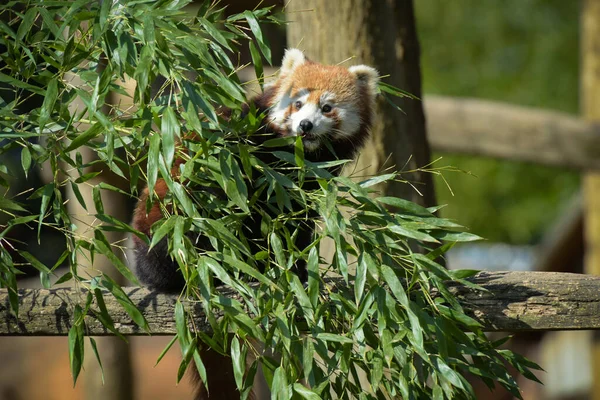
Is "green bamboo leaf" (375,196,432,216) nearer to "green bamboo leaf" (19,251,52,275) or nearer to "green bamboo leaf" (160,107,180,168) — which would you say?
"green bamboo leaf" (160,107,180,168)

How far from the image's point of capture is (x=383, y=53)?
289 centimetres

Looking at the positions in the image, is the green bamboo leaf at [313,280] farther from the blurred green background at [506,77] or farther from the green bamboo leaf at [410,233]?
the blurred green background at [506,77]

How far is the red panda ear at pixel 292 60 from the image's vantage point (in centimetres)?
276

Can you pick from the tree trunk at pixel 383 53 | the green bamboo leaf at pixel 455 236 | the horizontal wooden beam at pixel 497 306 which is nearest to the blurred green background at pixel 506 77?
the tree trunk at pixel 383 53

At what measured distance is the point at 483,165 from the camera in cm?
1067

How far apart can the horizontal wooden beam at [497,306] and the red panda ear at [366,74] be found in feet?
3.08

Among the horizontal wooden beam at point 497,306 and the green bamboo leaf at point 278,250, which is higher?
the green bamboo leaf at point 278,250

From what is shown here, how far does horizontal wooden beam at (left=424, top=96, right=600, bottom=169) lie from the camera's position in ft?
16.9

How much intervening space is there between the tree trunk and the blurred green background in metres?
7.36

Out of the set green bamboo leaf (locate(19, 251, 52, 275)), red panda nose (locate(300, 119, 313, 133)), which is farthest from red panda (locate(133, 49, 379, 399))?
green bamboo leaf (locate(19, 251, 52, 275))

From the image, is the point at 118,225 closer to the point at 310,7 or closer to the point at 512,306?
the point at 512,306

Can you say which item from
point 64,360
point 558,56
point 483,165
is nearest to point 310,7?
point 64,360

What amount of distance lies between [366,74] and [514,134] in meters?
2.71

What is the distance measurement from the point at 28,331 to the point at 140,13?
0.91m
